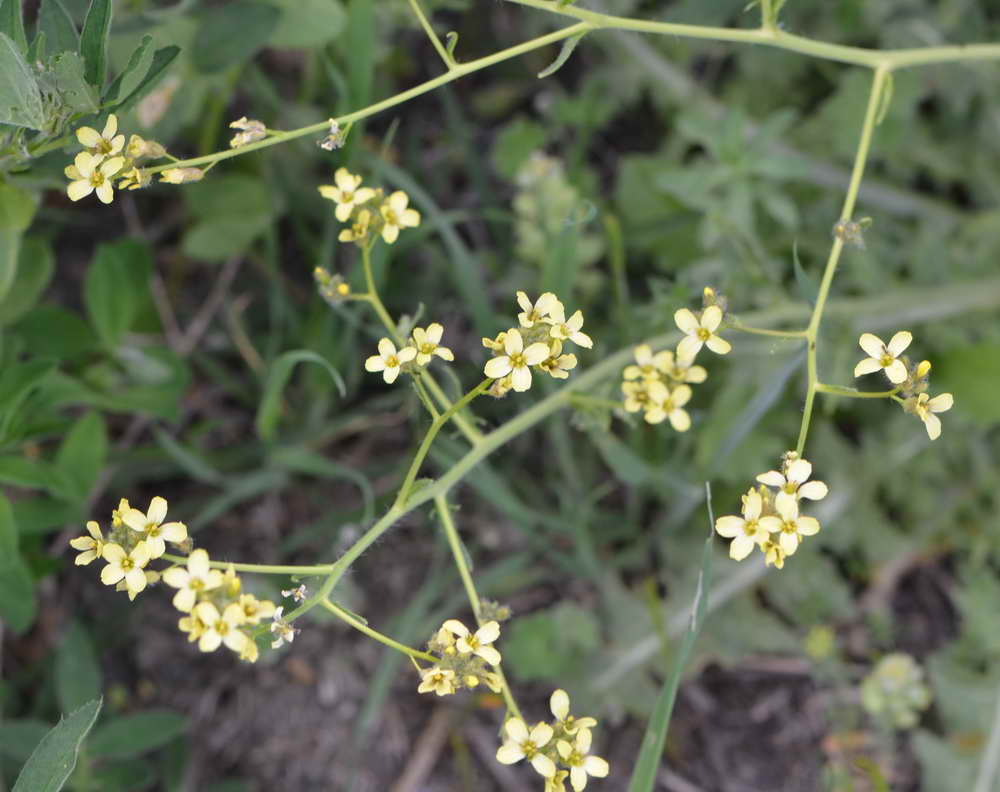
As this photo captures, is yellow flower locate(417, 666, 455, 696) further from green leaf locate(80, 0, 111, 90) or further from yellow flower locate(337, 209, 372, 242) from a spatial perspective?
green leaf locate(80, 0, 111, 90)

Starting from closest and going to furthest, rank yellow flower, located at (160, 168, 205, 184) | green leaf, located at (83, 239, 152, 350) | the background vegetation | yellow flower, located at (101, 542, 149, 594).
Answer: yellow flower, located at (101, 542, 149, 594), yellow flower, located at (160, 168, 205, 184), green leaf, located at (83, 239, 152, 350), the background vegetation

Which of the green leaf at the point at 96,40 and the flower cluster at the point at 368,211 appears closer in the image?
the green leaf at the point at 96,40

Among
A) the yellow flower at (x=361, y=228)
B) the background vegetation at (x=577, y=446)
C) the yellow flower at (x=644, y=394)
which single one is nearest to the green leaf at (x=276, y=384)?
the background vegetation at (x=577, y=446)

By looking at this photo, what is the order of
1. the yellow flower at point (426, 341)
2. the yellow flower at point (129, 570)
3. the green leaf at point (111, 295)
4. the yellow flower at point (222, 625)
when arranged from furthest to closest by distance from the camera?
the green leaf at point (111, 295), the yellow flower at point (426, 341), the yellow flower at point (129, 570), the yellow flower at point (222, 625)

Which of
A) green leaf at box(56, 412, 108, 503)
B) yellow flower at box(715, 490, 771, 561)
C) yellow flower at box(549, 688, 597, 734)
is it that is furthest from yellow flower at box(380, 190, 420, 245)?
green leaf at box(56, 412, 108, 503)

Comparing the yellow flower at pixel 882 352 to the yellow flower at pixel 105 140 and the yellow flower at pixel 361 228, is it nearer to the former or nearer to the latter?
the yellow flower at pixel 361 228

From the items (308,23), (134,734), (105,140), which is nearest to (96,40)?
(105,140)

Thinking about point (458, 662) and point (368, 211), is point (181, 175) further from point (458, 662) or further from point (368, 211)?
point (458, 662)
